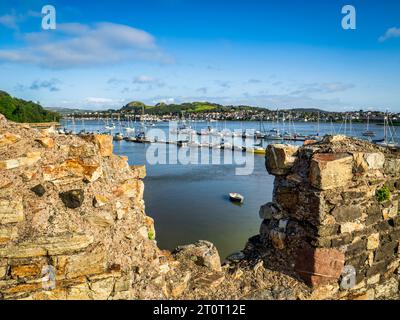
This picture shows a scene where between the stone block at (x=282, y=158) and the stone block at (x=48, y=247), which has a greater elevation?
the stone block at (x=282, y=158)

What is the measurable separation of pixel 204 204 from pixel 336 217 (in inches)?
748

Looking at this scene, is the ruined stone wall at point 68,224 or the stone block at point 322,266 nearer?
the ruined stone wall at point 68,224

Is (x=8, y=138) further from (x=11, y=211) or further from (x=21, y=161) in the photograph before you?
(x=11, y=211)

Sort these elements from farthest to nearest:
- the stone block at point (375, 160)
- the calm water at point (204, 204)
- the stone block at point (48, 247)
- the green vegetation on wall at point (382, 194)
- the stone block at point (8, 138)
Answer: the calm water at point (204, 204)
the green vegetation on wall at point (382, 194)
the stone block at point (375, 160)
the stone block at point (8, 138)
the stone block at point (48, 247)

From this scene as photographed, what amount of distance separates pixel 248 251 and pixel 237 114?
194m

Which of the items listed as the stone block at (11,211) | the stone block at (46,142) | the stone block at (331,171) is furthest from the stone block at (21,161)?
the stone block at (331,171)

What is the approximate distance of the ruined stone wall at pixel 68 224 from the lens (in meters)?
3.36

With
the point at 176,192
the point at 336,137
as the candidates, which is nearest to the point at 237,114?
the point at 176,192

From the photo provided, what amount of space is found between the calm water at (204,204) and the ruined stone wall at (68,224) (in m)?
10.1

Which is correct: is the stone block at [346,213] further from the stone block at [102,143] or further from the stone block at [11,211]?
the stone block at [11,211]

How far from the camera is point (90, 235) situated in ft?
12.1
